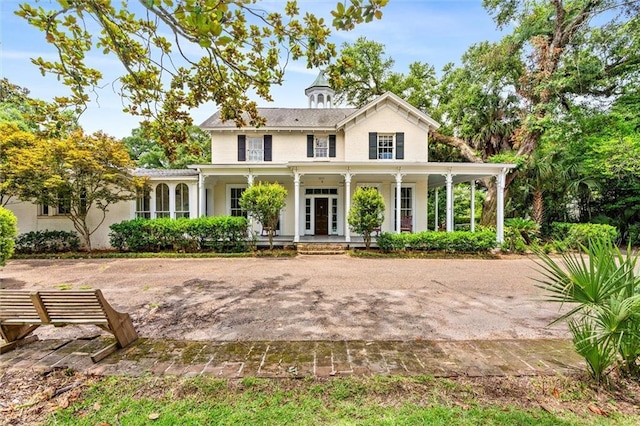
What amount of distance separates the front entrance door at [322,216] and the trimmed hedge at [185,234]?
4.27m


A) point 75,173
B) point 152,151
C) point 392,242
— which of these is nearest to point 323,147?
point 392,242

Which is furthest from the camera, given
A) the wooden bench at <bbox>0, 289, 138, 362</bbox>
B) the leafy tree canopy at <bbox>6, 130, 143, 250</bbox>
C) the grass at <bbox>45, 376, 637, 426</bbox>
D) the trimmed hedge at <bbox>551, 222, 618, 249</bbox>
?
the trimmed hedge at <bbox>551, 222, 618, 249</bbox>

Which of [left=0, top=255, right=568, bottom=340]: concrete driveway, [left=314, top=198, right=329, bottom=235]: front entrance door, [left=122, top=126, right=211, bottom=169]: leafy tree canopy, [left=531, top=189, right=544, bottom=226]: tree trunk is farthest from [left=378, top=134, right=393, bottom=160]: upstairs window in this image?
[left=122, top=126, right=211, bottom=169]: leafy tree canopy

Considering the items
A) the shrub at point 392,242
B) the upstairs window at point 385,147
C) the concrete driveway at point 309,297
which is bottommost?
the concrete driveway at point 309,297

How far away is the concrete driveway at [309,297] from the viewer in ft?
13.5

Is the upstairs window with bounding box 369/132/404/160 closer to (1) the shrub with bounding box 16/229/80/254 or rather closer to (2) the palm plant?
(2) the palm plant

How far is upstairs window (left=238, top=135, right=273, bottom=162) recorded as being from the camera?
14664 millimetres

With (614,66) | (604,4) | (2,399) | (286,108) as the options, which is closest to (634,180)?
(614,66)

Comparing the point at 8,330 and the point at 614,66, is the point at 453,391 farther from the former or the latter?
the point at 614,66

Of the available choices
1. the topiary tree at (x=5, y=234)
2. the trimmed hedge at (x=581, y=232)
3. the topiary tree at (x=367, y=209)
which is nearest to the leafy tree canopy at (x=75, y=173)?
the topiary tree at (x=5, y=234)

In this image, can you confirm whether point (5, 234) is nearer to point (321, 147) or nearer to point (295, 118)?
point (321, 147)

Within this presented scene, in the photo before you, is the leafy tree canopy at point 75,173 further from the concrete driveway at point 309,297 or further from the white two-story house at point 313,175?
the concrete driveway at point 309,297

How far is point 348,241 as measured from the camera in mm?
12117

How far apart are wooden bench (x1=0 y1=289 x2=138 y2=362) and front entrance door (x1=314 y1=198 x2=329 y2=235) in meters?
11.7
